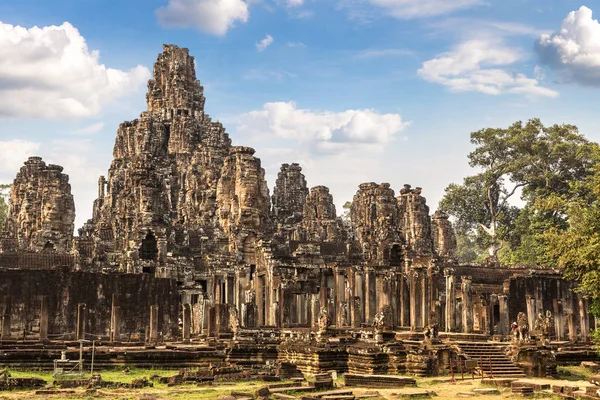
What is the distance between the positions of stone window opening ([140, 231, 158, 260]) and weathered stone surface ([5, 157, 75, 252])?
32.1ft

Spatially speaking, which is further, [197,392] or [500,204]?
[500,204]

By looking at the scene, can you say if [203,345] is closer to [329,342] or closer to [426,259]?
[329,342]

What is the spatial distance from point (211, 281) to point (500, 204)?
3815 cm

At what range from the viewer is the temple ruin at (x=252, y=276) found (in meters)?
30.7

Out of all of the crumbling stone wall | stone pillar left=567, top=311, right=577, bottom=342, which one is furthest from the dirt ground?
stone pillar left=567, top=311, right=577, bottom=342

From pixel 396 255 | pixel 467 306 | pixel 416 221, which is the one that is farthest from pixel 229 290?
pixel 416 221

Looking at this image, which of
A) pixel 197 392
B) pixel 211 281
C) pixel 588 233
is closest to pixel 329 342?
pixel 197 392

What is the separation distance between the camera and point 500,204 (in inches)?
3012

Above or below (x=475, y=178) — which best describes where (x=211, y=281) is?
below

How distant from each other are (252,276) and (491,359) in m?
18.8

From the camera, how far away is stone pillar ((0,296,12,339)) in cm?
3116

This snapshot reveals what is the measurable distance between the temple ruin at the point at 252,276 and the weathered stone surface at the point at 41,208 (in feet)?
0.39

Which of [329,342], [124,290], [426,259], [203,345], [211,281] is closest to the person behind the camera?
[329,342]

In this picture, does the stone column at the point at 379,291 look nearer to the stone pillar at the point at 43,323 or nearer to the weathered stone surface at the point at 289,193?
the stone pillar at the point at 43,323
